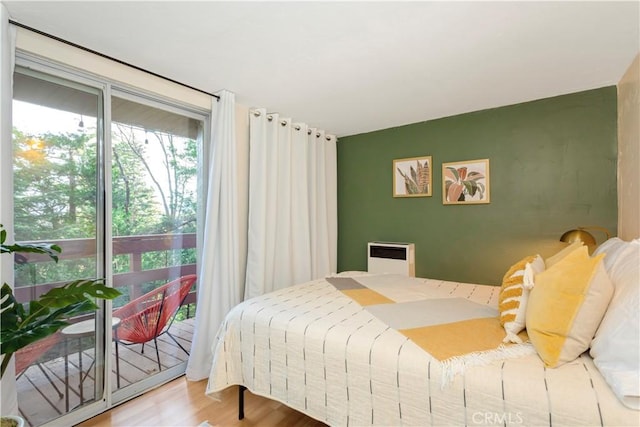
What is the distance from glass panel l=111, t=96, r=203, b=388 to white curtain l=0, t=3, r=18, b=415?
0.59m

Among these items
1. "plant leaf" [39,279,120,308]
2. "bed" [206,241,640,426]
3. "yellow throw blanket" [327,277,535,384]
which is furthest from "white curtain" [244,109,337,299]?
"plant leaf" [39,279,120,308]

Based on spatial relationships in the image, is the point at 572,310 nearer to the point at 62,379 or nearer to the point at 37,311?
the point at 37,311

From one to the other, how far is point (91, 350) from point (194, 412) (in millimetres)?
845

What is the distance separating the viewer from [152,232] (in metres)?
2.42

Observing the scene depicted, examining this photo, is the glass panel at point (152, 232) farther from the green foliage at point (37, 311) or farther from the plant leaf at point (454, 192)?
the plant leaf at point (454, 192)

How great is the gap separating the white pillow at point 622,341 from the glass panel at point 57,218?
9.15 feet

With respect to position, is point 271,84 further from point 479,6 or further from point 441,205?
point 441,205

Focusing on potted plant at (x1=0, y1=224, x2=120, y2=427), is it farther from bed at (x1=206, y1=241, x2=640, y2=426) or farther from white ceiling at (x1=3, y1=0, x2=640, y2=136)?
white ceiling at (x1=3, y1=0, x2=640, y2=136)

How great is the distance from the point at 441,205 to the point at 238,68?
249 centimetres

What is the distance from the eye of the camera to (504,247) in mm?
2967

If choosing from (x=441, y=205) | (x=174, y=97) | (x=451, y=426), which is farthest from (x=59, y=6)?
(x=441, y=205)

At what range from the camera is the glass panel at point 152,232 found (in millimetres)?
2240

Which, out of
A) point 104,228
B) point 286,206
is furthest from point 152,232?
point 286,206

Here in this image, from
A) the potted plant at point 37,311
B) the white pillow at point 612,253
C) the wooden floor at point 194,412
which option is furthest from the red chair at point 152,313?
the white pillow at point 612,253
